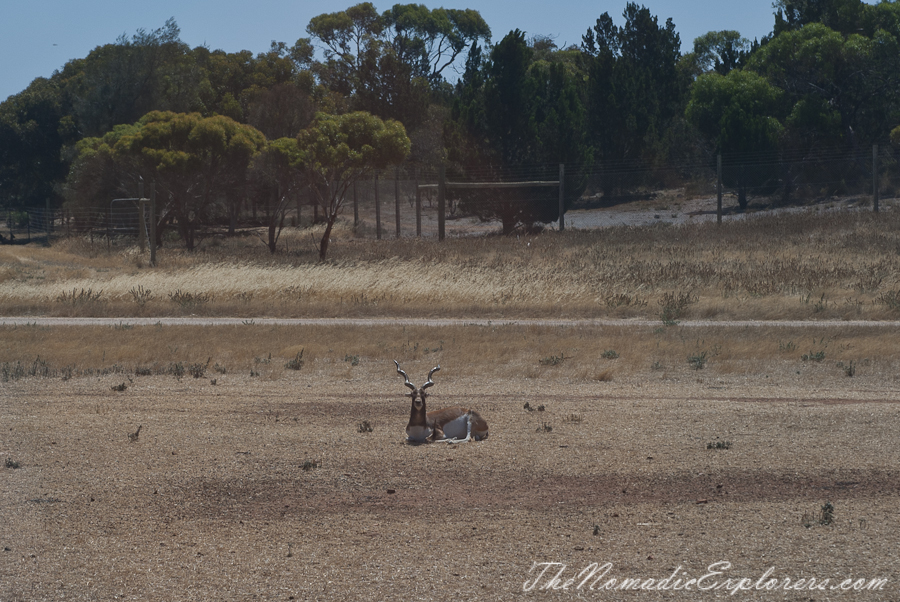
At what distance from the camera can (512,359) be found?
14.4 meters

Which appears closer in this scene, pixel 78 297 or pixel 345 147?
pixel 78 297

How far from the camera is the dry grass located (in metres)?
20.8

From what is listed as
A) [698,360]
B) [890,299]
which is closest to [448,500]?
[698,360]

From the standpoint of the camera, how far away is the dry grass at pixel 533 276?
2083 centimetres

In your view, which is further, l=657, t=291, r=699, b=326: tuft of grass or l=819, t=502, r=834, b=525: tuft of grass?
l=657, t=291, r=699, b=326: tuft of grass

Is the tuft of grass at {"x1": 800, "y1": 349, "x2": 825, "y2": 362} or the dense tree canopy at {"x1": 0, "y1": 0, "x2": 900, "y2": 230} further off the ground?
the dense tree canopy at {"x1": 0, "y1": 0, "x2": 900, "y2": 230}

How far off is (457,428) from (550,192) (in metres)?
27.6

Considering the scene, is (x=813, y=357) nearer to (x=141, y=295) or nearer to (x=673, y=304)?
(x=673, y=304)

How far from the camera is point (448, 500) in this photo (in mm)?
6641

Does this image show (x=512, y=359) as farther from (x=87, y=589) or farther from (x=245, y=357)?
(x=87, y=589)

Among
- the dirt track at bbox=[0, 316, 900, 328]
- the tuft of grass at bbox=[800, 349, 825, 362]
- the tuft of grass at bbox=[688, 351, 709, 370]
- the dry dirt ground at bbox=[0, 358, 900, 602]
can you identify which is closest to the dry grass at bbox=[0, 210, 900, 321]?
the dirt track at bbox=[0, 316, 900, 328]

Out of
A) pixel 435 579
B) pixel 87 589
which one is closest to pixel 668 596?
pixel 435 579

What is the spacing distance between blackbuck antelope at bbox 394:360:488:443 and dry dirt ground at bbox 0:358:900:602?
0.16m

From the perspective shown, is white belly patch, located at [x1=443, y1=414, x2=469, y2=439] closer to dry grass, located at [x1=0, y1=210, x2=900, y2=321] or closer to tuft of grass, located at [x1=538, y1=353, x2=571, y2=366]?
tuft of grass, located at [x1=538, y1=353, x2=571, y2=366]
